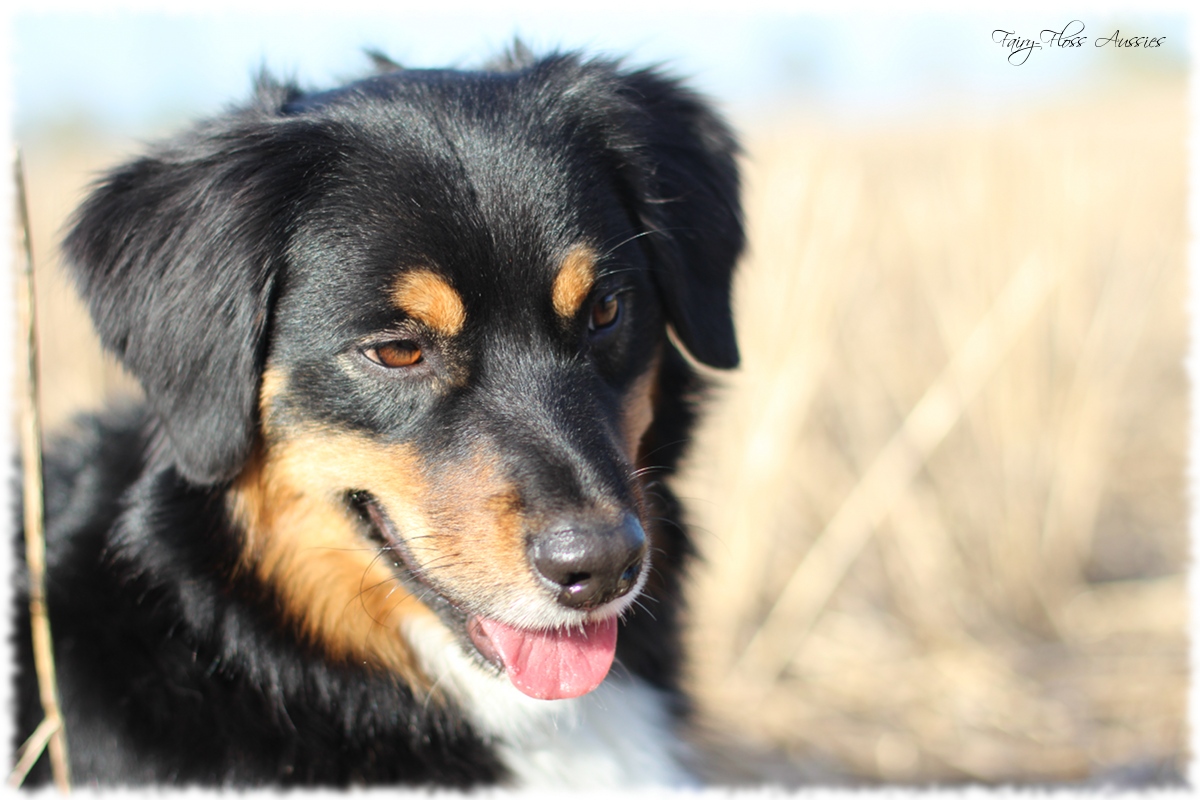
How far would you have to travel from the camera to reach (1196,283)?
397 cm

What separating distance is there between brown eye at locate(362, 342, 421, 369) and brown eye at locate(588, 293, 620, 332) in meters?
0.45

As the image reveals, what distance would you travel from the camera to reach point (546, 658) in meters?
2.25

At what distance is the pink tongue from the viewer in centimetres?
225

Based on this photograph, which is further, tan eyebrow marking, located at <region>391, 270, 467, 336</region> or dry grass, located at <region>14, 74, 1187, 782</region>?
dry grass, located at <region>14, 74, 1187, 782</region>

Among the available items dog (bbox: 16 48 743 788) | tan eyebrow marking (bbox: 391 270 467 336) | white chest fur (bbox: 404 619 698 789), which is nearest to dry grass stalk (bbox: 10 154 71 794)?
dog (bbox: 16 48 743 788)

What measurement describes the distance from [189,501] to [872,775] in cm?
322

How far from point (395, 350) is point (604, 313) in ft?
1.79

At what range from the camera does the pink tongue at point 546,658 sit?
7.38 ft

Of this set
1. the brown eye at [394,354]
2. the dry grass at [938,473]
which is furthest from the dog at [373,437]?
the dry grass at [938,473]

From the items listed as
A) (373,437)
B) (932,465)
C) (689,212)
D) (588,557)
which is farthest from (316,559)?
A: (932,465)

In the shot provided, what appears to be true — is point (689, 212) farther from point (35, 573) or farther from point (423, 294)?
point (35, 573)

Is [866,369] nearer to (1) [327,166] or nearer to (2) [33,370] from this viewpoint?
(1) [327,166]

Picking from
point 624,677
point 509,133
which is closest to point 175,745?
point 624,677

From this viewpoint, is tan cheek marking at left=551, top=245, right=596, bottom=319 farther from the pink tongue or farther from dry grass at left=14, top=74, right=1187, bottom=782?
dry grass at left=14, top=74, right=1187, bottom=782
